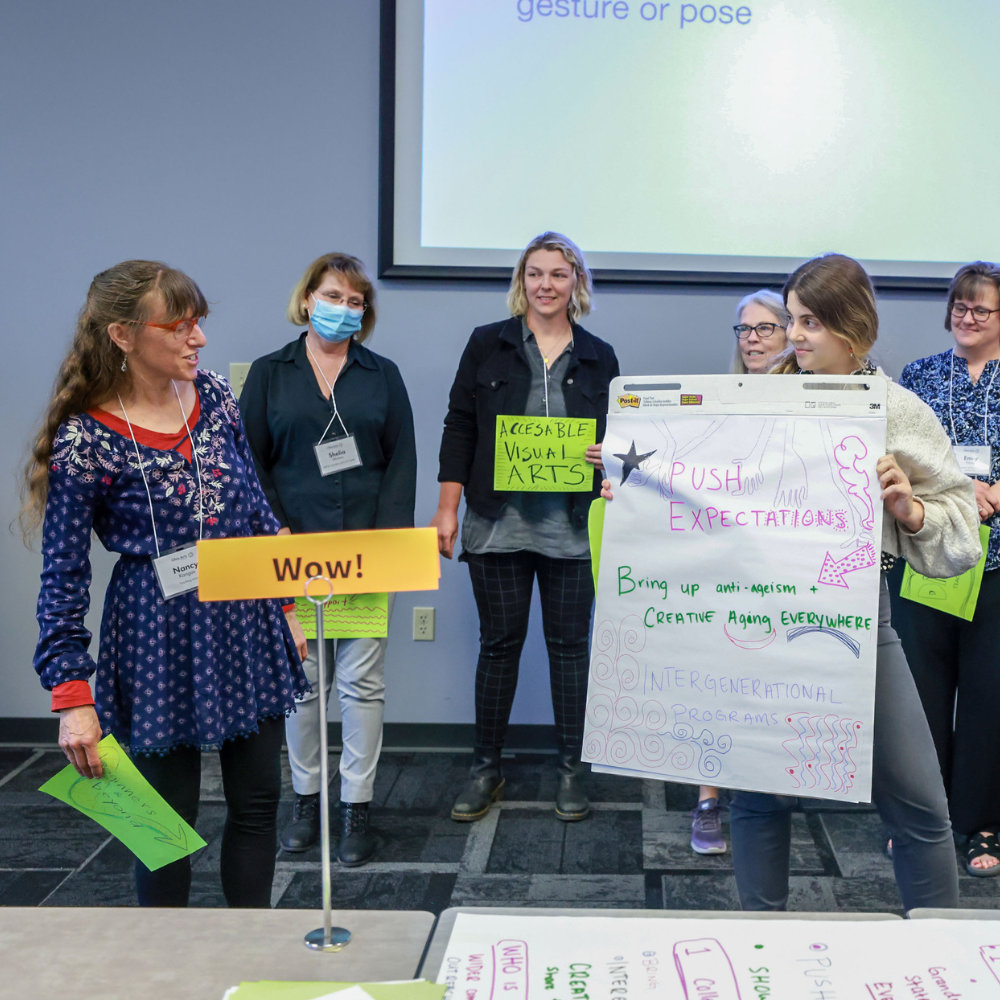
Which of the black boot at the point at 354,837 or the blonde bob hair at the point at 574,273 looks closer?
the black boot at the point at 354,837

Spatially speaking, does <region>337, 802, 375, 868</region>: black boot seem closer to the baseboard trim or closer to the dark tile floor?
the dark tile floor

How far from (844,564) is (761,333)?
4.00ft

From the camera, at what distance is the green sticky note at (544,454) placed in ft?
7.84

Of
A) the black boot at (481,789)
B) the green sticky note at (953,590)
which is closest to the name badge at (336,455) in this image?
the black boot at (481,789)

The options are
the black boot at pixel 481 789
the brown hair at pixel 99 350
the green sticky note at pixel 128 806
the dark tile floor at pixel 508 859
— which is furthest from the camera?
the black boot at pixel 481 789

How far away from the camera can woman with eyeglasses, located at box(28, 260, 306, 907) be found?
1402 mm

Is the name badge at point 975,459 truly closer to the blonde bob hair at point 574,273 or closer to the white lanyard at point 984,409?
the white lanyard at point 984,409

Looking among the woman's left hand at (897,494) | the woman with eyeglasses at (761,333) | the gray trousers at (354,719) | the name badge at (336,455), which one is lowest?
the gray trousers at (354,719)

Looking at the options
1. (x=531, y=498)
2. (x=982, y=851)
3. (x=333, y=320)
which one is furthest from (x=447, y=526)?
(x=982, y=851)

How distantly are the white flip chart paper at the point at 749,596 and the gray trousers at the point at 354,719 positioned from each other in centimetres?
105

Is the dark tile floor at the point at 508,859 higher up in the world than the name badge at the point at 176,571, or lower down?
lower down

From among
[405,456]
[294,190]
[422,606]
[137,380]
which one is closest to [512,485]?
[405,456]

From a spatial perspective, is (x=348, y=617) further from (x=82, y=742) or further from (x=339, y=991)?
(x=339, y=991)

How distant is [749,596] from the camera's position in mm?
1426
